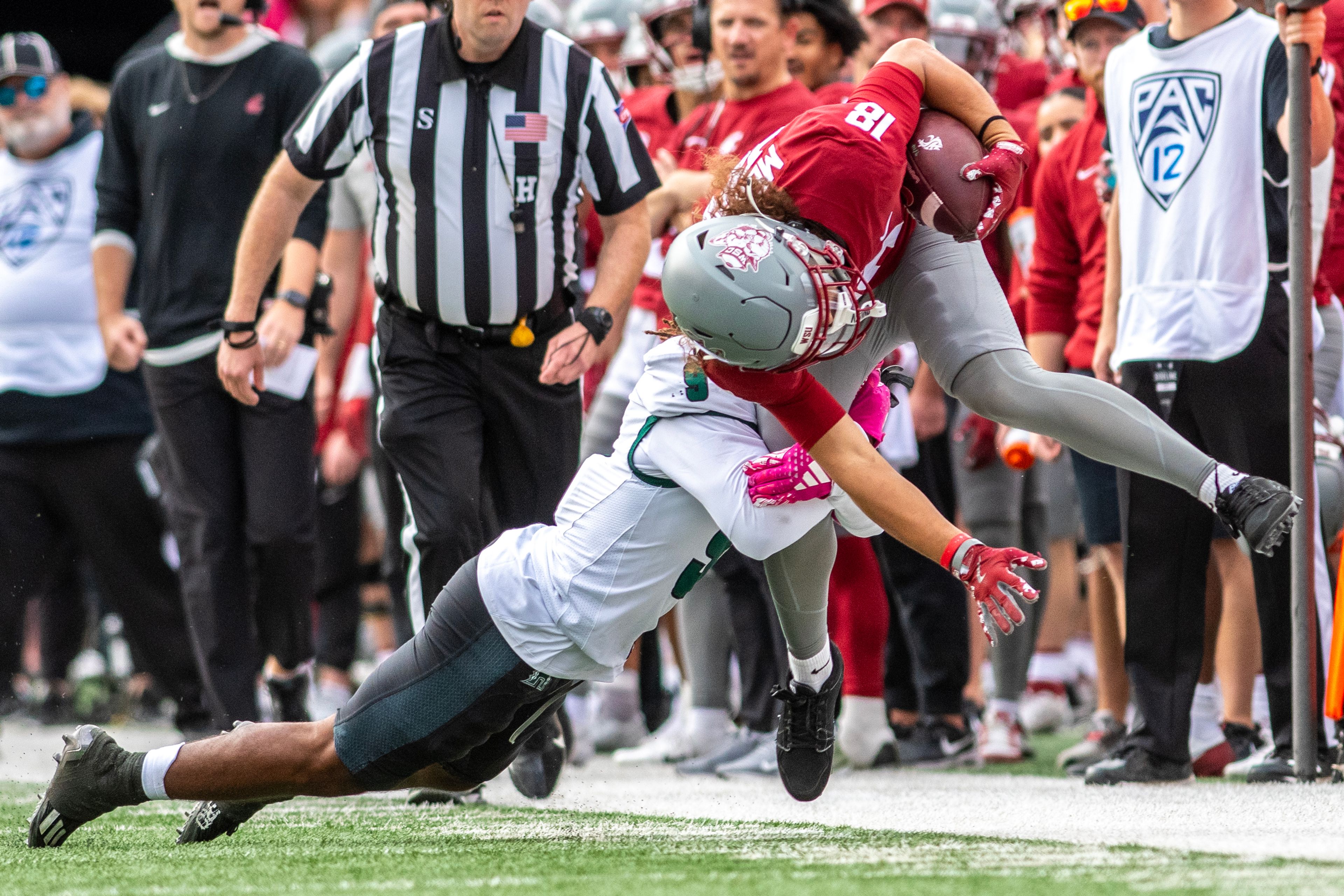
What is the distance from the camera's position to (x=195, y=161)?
526cm

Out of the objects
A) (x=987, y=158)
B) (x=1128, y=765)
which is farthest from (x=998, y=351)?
(x=1128, y=765)

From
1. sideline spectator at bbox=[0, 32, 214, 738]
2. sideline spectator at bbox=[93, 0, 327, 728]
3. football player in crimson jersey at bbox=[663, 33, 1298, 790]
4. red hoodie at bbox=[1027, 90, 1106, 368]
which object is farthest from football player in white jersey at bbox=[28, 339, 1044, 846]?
sideline spectator at bbox=[0, 32, 214, 738]

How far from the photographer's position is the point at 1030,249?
5758mm

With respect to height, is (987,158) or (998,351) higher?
(987,158)

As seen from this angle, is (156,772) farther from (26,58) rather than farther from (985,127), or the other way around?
(26,58)

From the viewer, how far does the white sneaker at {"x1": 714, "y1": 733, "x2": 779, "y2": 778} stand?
4.98m

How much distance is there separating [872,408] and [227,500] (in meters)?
2.51

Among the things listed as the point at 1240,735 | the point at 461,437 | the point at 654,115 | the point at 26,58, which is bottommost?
the point at 1240,735

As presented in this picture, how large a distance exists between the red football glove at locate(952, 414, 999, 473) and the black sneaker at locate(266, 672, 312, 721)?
2.23 m

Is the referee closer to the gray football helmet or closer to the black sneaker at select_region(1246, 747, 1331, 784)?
the gray football helmet

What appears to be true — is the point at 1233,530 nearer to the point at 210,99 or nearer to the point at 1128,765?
the point at 1128,765

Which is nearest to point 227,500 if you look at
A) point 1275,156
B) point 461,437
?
point 461,437

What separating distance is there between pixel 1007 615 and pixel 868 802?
56.0 inches

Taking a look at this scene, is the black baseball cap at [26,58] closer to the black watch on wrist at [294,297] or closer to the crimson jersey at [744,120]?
the black watch on wrist at [294,297]
